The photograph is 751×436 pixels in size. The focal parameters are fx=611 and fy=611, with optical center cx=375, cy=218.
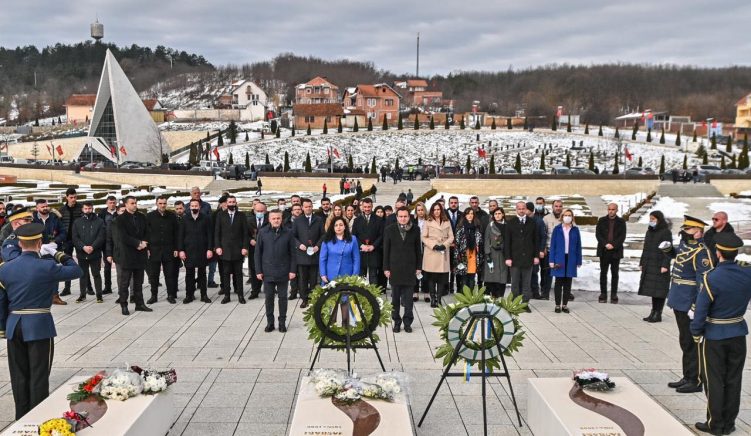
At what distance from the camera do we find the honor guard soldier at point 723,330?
→ 486cm

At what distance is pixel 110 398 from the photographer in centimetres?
456

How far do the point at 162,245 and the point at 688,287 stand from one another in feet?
24.2

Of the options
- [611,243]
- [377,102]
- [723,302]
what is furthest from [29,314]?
[377,102]

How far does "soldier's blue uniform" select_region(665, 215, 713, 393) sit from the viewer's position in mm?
5918

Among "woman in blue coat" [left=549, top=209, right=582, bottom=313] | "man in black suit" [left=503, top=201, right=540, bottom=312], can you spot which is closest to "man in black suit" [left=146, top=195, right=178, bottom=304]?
"man in black suit" [left=503, top=201, right=540, bottom=312]

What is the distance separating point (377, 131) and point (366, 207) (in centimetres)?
6131

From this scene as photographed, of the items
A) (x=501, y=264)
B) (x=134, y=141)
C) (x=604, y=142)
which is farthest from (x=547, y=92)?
(x=501, y=264)

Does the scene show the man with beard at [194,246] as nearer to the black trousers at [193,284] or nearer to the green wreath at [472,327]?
the black trousers at [193,284]

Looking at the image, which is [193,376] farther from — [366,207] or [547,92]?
[547,92]

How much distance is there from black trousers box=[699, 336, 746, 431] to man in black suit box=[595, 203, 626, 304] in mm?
4659

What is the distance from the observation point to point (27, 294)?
198 inches

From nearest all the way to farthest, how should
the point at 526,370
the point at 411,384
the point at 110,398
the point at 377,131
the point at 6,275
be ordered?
the point at 110,398, the point at 6,275, the point at 411,384, the point at 526,370, the point at 377,131

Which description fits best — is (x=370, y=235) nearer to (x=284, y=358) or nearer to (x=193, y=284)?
(x=193, y=284)

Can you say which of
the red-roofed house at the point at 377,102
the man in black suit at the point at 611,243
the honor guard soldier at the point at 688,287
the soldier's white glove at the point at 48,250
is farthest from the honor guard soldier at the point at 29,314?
the red-roofed house at the point at 377,102
